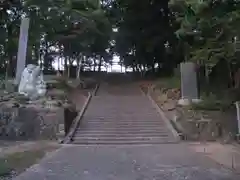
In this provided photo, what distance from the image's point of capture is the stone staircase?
16.1 metres

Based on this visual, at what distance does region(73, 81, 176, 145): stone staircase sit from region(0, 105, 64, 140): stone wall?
3.71ft

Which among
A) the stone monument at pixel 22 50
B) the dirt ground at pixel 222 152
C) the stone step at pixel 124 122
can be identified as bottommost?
the dirt ground at pixel 222 152

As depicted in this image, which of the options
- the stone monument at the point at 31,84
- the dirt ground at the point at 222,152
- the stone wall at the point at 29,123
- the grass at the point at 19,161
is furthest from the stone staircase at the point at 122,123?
the grass at the point at 19,161

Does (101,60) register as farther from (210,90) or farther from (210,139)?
(210,139)

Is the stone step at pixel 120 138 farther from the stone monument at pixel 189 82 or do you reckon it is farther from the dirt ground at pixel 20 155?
the stone monument at pixel 189 82

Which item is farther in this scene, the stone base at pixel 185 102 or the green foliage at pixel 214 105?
the stone base at pixel 185 102

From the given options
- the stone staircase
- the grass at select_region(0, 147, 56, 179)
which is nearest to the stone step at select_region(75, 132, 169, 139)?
the stone staircase

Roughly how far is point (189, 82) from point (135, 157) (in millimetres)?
9430

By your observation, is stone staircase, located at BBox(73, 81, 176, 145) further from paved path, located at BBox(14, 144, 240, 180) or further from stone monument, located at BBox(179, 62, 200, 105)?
paved path, located at BBox(14, 144, 240, 180)

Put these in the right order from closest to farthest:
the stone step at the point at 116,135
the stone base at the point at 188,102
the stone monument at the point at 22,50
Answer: the stone step at the point at 116,135, the stone base at the point at 188,102, the stone monument at the point at 22,50

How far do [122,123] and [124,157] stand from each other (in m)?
7.00

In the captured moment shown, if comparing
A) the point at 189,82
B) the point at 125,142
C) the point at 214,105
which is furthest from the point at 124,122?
the point at 214,105

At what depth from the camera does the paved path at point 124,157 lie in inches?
338

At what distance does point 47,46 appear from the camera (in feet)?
108
